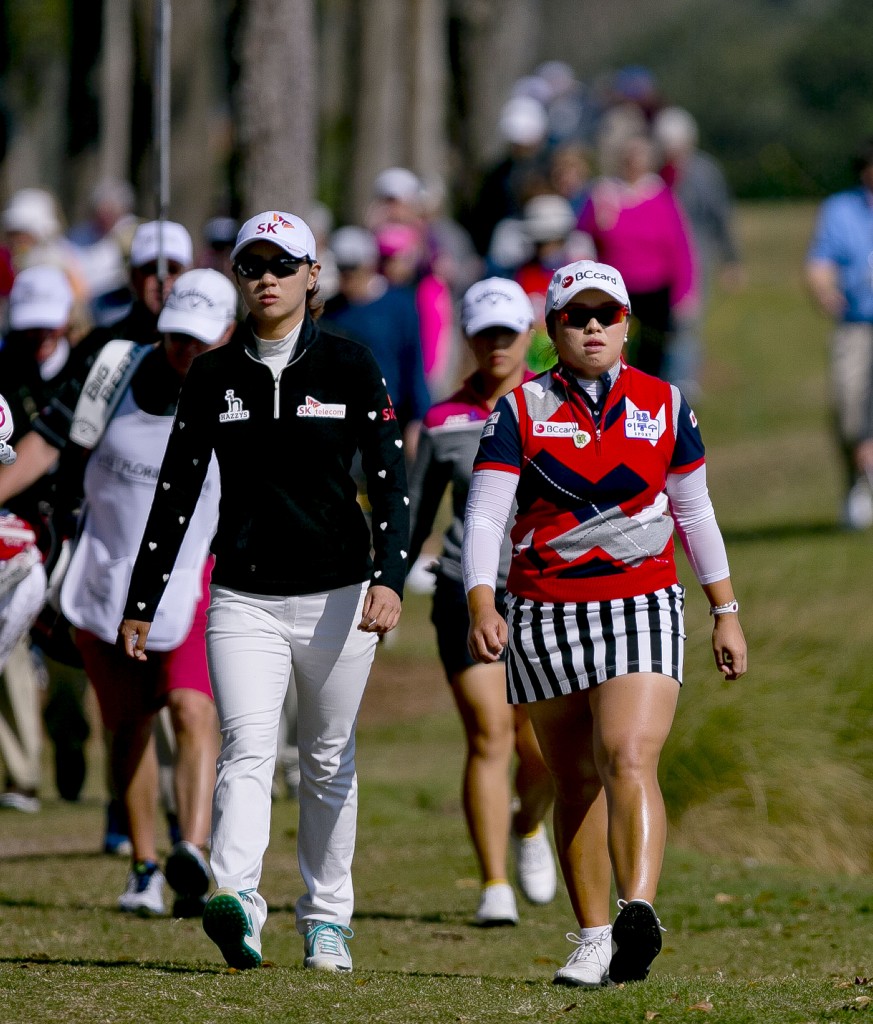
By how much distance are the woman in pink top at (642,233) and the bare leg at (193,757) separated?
8276 mm

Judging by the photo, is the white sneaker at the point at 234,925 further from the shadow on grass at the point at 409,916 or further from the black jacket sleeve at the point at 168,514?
the shadow on grass at the point at 409,916

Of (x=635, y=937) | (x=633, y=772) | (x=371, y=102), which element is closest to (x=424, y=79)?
(x=371, y=102)

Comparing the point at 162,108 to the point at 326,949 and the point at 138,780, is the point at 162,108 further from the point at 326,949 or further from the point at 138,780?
the point at 326,949

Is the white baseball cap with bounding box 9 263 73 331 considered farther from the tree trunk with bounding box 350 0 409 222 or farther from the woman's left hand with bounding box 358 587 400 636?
the tree trunk with bounding box 350 0 409 222

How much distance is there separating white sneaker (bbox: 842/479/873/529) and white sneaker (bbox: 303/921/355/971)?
31.2ft

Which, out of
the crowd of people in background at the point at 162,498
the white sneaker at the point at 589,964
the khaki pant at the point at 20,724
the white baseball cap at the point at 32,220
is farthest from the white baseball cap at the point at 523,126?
the white sneaker at the point at 589,964

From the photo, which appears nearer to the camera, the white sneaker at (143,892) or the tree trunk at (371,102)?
the white sneaker at (143,892)

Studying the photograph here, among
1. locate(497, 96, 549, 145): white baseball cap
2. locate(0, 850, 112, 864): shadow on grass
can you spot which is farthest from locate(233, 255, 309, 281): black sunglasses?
locate(497, 96, 549, 145): white baseball cap

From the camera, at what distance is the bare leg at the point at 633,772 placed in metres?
6.14

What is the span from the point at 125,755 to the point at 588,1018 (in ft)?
9.66

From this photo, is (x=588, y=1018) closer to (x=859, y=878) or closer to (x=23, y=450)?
(x=23, y=450)

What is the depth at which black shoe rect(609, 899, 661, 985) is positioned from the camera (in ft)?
19.6

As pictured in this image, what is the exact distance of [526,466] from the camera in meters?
6.39

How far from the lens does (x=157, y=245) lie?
885cm
